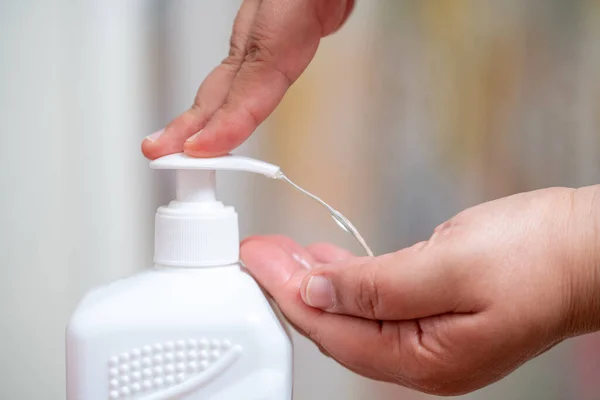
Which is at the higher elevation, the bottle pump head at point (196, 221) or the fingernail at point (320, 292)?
the bottle pump head at point (196, 221)

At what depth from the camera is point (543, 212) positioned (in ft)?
1.23

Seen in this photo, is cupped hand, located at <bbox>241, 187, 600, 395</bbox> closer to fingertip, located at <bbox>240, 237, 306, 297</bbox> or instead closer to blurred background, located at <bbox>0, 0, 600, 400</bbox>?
fingertip, located at <bbox>240, 237, 306, 297</bbox>

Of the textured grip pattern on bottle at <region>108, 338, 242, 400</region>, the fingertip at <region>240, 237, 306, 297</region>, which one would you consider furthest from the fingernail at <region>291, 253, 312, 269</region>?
the textured grip pattern on bottle at <region>108, 338, 242, 400</region>

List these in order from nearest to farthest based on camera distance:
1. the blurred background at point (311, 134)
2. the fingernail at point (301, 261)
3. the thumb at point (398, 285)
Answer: the thumb at point (398, 285) → the fingernail at point (301, 261) → the blurred background at point (311, 134)

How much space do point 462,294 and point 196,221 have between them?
0.16m

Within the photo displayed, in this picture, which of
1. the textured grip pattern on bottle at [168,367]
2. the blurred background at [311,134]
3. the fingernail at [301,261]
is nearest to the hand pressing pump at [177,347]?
the textured grip pattern on bottle at [168,367]

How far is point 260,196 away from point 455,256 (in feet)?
1.09

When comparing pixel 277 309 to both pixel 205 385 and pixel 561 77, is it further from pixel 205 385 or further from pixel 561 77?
pixel 561 77

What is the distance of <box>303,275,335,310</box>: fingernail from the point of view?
394 millimetres

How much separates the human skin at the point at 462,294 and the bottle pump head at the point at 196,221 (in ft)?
0.08

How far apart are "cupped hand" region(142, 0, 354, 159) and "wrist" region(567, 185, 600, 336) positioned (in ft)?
0.73

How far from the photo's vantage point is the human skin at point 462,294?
362 mm

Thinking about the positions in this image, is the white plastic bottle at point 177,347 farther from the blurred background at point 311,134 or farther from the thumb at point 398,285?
the blurred background at point 311,134

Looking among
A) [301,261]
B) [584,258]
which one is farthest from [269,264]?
[584,258]
